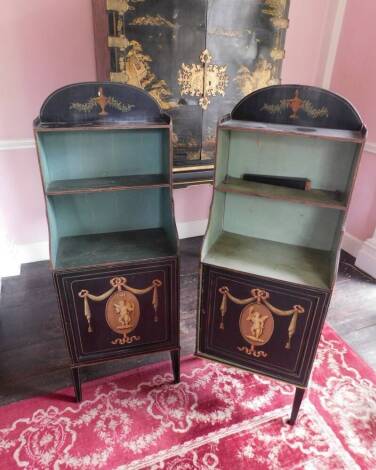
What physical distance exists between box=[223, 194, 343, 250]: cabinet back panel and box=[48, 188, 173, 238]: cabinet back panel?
35 centimetres

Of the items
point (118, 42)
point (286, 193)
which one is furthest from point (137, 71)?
point (286, 193)

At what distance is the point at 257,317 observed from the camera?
1.57 metres

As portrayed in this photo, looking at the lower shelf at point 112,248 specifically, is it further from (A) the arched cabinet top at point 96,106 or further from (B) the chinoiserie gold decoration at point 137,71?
(B) the chinoiserie gold decoration at point 137,71

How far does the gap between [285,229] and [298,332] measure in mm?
487

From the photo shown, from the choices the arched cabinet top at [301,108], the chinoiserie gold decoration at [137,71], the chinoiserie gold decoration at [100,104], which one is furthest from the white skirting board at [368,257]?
the chinoiserie gold decoration at [100,104]

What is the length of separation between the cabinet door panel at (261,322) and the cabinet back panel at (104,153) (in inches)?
23.6

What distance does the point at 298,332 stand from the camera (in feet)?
4.99

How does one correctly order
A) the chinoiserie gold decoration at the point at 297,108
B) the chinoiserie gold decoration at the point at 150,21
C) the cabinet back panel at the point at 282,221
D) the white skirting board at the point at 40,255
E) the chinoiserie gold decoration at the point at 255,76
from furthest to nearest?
the white skirting board at the point at 40,255 < the chinoiserie gold decoration at the point at 255,76 < the chinoiserie gold decoration at the point at 150,21 < the cabinet back panel at the point at 282,221 < the chinoiserie gold decoration at the point at 297,108

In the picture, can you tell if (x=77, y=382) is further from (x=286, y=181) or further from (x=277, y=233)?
(x=286, y=181)

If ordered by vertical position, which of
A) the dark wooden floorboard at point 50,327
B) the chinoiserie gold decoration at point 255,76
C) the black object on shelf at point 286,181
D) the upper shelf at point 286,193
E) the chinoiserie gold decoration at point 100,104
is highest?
the chinoiserie gold decoration at point 255,76

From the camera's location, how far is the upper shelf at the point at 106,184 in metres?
1.49

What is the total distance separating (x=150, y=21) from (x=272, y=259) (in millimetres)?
1481

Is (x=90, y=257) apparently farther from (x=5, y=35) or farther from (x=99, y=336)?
(x=5, y=35)

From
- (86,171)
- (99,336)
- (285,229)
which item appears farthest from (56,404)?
(285,229)
